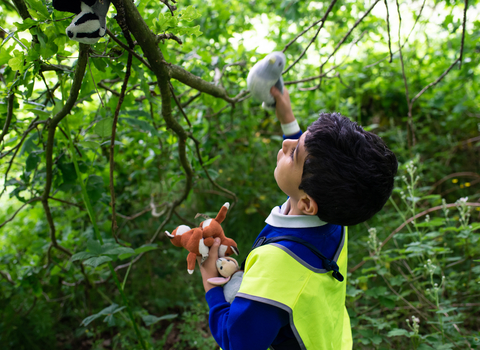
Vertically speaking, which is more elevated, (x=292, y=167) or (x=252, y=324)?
(x=292, y=167)

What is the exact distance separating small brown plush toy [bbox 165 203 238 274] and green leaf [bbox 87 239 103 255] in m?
0.34

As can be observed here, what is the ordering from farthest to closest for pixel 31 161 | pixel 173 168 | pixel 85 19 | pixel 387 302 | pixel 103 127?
pixel 173 168 → pixel 387 302 → pixel 31 161 → pixel 103 127 → pixel 85 19

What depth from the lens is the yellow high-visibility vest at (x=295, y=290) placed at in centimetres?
68

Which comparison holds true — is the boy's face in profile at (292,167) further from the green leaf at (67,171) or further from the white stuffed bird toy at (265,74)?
the green leaf at (67,171)

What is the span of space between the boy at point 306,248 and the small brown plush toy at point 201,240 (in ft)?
0.10

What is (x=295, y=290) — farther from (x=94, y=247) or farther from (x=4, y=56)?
(x=4, y=56)

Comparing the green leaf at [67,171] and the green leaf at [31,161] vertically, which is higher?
the green leaf at [31,161]

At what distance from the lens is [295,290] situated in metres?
0.71

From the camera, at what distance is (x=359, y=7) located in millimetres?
2674

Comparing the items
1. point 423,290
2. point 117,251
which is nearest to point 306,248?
point 117,251

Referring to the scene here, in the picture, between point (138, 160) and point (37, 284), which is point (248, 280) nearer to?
point (37, 284)

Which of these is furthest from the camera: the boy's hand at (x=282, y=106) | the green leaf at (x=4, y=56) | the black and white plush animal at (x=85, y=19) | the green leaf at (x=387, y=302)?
the green leaf at (x=387, y=302)

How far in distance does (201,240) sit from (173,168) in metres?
1.21

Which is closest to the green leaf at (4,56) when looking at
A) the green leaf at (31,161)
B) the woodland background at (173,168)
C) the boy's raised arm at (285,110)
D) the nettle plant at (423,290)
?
the woodland background at (173,168)
